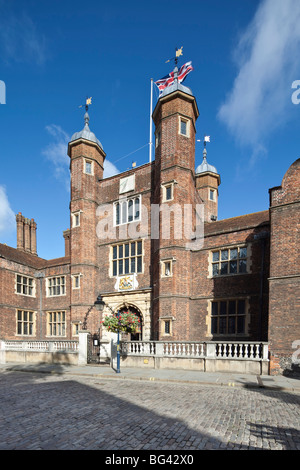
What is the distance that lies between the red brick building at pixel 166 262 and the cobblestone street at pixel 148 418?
4764 mm

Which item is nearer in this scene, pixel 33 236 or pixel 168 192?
pixel 168 192

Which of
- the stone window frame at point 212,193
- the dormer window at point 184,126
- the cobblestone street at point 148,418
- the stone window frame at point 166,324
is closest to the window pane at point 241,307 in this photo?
the stone window frame at point 166,324

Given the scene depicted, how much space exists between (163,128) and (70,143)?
26.6ft

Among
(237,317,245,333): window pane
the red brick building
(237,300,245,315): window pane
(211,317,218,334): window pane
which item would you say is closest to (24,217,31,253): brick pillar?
the red brick building

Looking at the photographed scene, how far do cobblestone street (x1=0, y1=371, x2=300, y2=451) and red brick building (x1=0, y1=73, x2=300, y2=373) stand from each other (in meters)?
4.76

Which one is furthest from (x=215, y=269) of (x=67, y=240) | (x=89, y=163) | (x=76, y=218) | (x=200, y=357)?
(x=67, y=240)

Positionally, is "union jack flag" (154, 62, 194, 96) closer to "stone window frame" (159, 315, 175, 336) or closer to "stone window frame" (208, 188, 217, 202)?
"stone window frame" (208, 188, 217, 202)

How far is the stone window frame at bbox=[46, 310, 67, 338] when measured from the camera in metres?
21.5

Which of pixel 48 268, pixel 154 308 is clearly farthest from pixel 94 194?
pixel 154 308

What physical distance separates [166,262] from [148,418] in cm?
1011

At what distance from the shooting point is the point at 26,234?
94.3 feet

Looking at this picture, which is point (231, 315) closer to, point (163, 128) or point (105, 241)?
point (105, 241)

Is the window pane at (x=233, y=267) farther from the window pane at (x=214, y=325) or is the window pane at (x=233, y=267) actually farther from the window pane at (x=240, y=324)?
the window pane at (x=214, y=325)

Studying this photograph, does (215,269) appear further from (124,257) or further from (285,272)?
(124,257)
